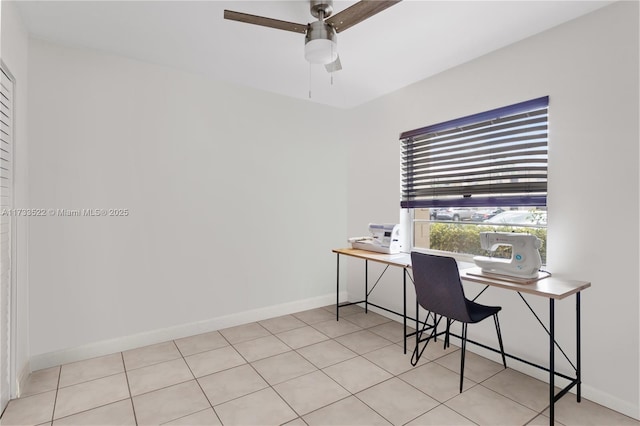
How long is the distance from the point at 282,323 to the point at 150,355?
1.31m

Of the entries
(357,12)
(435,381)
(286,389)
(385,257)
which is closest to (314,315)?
(385,257)

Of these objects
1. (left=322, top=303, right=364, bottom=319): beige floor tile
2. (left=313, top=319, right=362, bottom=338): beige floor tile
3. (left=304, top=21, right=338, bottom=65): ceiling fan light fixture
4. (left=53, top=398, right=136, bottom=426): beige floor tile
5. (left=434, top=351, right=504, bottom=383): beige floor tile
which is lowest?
(left=53, top=398, right=136, bottom=426): beige floor tile

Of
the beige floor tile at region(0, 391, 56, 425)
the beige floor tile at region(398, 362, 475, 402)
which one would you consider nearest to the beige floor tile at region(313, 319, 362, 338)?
the beige floor tile at region(398, 362, 475, 402)

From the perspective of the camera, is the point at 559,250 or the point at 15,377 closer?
the point at 15,377

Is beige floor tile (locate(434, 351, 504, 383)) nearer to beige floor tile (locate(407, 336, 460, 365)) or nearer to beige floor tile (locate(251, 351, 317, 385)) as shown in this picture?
beige floor tile (locate(407, 336, 460, 365))

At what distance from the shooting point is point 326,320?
12.4ft

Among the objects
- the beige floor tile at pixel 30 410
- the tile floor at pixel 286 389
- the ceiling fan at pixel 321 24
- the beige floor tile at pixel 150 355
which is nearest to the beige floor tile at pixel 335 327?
the tile floor at pixel 286 389

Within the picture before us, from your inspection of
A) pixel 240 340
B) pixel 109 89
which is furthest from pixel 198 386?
pixel 109 89

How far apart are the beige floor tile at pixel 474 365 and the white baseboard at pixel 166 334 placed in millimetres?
1761

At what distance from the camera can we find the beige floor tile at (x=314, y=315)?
149 inches

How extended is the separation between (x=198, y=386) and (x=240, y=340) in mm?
820

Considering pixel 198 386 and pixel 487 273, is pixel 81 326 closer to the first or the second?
pixel 198 386

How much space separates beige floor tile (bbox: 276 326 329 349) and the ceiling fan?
244 centimetres

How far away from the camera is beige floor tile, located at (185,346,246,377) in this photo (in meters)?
2.68
